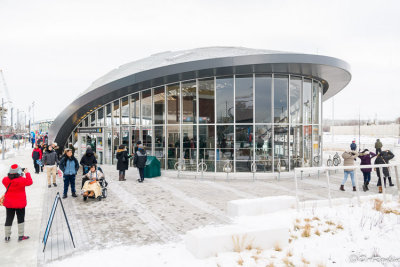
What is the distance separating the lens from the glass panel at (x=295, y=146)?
15.2 metres

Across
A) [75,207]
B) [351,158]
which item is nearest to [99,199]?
[75,207]

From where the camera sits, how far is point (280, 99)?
49.8 ft

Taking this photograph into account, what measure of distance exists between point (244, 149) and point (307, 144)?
4.25 meters

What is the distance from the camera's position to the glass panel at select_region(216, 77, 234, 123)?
1503 cm

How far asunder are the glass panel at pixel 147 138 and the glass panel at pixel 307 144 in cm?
937

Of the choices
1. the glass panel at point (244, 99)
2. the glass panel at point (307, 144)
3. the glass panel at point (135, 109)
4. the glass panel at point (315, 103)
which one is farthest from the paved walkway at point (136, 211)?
the glass panel at point (135, 109)

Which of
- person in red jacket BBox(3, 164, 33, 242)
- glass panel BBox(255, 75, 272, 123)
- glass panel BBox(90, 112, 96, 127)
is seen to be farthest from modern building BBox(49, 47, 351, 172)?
person in red jacket BBox(3, 164, 33, 242)

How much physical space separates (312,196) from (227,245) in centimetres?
592

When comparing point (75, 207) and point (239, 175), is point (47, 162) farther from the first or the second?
point (239, 175)

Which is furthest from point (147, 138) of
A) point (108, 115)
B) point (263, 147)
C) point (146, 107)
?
point (263, 147)

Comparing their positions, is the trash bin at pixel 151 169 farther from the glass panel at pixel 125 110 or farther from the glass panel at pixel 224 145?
the glass panel at pixel 125 110

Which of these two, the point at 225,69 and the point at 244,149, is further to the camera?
the point at 244,149

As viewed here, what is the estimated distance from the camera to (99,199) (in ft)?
29.1

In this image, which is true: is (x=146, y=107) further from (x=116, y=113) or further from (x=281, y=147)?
(x=281, y=147)
